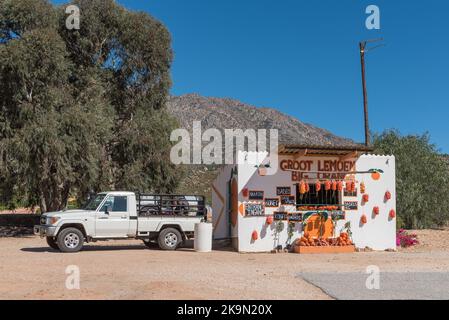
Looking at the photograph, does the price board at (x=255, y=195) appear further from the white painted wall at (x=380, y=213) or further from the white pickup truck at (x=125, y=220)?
the white painted wall at (x=380, y=213)

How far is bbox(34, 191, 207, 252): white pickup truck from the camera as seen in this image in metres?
18.7

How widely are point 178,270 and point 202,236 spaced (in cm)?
557

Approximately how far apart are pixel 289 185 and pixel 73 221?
7.48m

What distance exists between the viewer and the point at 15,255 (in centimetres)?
1798

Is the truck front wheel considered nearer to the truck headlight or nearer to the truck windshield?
the truck headlight

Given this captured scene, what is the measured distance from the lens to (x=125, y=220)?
19.3 m

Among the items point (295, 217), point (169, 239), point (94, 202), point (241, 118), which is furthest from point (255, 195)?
point (241, 118)

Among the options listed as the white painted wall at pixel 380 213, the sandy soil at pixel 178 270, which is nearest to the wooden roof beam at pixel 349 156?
the white painted wall at pixel 380 213

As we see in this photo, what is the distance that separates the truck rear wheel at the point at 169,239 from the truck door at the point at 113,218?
49.4 inches

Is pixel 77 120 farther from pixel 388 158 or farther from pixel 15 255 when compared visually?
pixel 388 158

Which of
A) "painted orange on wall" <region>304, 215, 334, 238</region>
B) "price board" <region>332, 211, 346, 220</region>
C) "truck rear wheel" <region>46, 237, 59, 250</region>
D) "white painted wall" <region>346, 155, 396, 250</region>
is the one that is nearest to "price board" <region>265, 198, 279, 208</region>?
"painted orange on wall" <region>304, 215, 334, 238</region>

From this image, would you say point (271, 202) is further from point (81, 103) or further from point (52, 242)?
point (81, 103)

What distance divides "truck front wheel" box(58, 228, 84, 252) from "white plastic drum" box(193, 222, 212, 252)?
3840 millimetres

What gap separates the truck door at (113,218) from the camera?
19.0 metres
